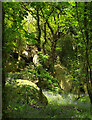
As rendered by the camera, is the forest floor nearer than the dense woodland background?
No

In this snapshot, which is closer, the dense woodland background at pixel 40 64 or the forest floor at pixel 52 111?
the dense woodland background at pixel 40 64

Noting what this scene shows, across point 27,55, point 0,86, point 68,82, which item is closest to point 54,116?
point 0,86

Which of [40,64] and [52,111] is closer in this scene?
[40,64]

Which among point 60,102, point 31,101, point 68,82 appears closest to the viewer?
point 31,101

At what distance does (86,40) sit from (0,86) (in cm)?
549

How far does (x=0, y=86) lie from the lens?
4.20 metres

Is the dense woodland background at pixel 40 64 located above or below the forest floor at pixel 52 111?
above

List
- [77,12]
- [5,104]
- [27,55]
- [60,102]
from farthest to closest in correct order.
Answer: [27,55] < [60,102] < [77,12] < [5,104]

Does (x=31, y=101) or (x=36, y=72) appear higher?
(x=36, y=72)

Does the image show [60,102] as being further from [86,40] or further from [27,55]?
[27,55]

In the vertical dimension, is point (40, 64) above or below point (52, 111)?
above

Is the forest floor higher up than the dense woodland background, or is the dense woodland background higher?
the dense woodland background

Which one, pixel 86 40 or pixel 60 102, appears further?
pixel 60 102

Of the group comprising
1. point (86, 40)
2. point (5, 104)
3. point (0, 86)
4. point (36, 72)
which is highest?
point (86, 40)
